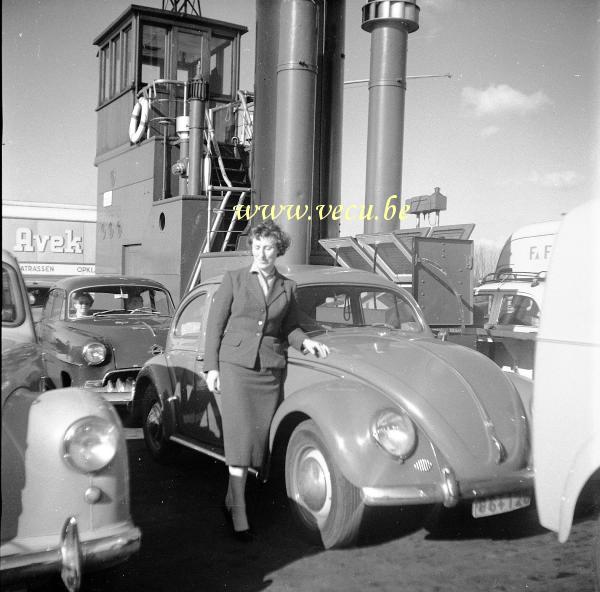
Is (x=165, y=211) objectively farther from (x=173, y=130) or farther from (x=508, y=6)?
(x=508, y=6)

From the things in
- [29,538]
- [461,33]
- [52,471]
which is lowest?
[29,538]

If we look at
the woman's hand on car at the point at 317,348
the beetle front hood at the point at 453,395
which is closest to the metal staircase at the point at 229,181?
the woman's hand on car at the point at 317,348

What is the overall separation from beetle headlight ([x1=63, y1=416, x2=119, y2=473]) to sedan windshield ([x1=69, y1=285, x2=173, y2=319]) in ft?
15.9

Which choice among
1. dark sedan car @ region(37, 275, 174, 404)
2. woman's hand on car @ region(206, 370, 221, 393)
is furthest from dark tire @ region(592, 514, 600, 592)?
dark sedan car @ region(37, 275, 174, 404)

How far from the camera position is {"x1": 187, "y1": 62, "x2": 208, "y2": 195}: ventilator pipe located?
11.1 m

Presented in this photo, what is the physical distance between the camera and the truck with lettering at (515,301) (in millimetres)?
6031

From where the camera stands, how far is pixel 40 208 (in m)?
9.18

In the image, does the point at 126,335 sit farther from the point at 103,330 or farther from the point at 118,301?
the point at 118,301

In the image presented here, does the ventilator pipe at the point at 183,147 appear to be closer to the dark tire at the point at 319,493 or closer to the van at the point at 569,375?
the dark tire at the point at 319,493

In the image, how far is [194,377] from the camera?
4840mm

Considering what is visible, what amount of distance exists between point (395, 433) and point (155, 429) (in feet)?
8.35

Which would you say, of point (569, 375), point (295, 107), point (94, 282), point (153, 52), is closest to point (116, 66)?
point (153, 52)

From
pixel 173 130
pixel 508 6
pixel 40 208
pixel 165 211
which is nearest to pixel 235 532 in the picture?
pixel 508 6

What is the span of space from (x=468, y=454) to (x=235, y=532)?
132 centimetres
